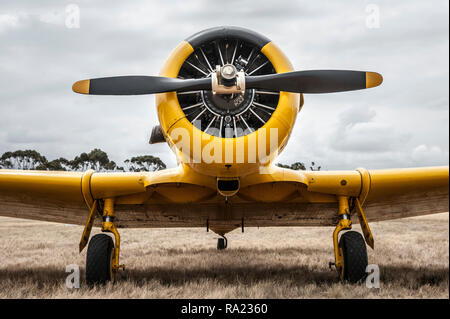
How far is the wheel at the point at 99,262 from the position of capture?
534 cm

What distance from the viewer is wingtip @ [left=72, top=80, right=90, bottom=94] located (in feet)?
15.2

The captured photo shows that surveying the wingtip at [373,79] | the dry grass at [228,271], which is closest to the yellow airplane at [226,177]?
the wingtip at [373,79]

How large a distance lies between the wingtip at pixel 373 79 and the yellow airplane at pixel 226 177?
0.01m

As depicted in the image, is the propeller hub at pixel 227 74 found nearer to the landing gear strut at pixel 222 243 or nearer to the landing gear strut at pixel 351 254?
A: the landing gear strut at pixel 351 254

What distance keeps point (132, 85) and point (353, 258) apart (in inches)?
146

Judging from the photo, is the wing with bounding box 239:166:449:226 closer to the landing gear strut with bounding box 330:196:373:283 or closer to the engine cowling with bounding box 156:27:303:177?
the landing gear strut with bounding box 330:196:373:283

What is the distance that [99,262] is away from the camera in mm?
5395

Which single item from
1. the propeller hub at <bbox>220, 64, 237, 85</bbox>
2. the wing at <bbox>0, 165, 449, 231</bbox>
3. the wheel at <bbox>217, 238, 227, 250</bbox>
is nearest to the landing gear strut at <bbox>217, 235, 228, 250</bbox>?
the wheel at <bbox>217, 238, 227, 250</bbox>

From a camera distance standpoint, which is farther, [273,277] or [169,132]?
[273,277]

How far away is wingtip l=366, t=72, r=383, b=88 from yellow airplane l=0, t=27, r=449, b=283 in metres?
0.01

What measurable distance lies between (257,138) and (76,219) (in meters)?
4.47

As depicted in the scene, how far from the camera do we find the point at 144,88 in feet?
14.9

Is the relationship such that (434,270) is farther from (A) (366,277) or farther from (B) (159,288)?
(B) (159,288)
